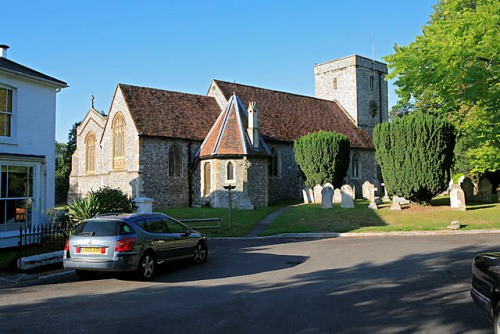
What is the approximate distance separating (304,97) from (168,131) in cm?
1717

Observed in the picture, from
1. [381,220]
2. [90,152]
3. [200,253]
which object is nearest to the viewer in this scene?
[200,253]

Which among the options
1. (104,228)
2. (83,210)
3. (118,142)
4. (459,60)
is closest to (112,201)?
(83,210)

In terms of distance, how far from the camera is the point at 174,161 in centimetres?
3016

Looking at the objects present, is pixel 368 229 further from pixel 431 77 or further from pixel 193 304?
pixel 193 304

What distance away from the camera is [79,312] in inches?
260

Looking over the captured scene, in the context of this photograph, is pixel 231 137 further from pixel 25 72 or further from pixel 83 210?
pixel 83 210

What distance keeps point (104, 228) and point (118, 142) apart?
23134mm

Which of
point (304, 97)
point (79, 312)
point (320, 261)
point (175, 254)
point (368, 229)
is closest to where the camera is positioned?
point (79, 312)

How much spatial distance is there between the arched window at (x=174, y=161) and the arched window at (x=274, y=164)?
741 centimetres

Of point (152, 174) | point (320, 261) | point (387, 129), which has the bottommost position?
point (320, 261)

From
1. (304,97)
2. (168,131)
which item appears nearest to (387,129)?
(168,131)

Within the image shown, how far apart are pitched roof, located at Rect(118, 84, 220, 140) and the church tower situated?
17074 mm

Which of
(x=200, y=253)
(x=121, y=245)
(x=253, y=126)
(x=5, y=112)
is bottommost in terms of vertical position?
(x=200, y=253)

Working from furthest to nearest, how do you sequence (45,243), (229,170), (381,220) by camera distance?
(229,170)
(381,220)
(45,243)
